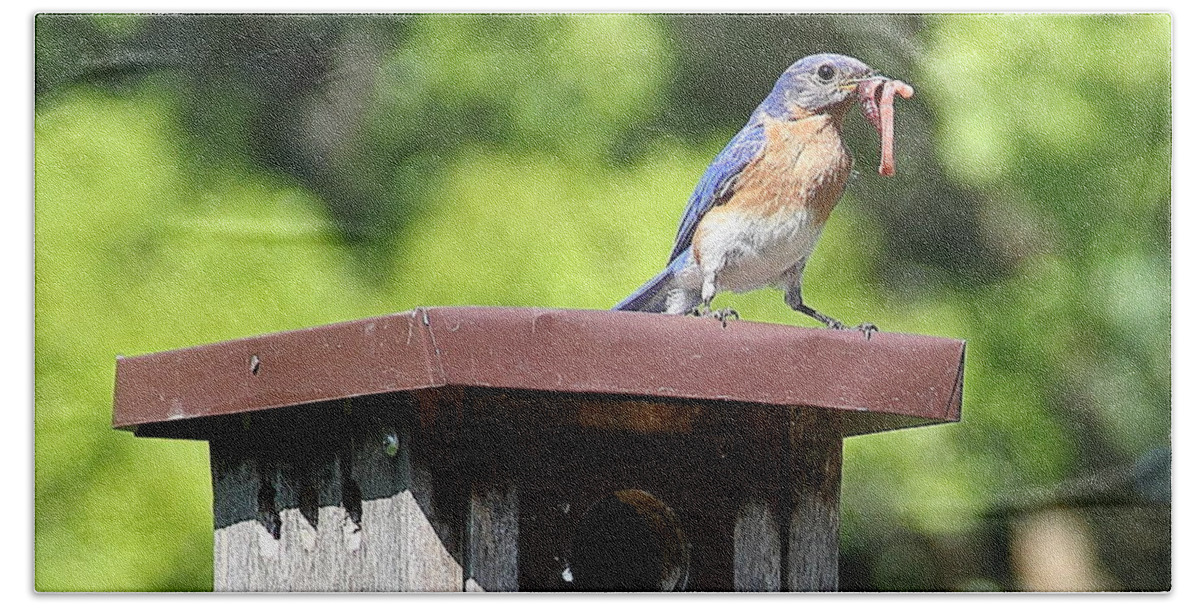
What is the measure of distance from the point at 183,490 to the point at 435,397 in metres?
0.77

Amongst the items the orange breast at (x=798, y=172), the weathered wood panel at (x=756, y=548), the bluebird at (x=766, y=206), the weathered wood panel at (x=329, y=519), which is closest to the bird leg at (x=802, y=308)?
the bluebird at (x=766, y=206)

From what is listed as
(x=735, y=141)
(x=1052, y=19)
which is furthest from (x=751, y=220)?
(x=1052, y=19)

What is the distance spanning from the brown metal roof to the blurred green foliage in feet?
1.73

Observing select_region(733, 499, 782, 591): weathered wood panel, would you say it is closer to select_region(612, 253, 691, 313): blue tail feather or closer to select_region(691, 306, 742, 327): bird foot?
select_region(691, 306, 742, 327): bird foot

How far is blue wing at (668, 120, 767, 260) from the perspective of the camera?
2.78 m

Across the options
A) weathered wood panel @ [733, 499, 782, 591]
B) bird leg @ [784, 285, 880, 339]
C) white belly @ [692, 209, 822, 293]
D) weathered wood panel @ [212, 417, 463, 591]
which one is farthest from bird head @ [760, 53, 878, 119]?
weathered wood panel @ [212, 417, 463, 591]

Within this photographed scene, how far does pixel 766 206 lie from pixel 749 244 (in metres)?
0.07

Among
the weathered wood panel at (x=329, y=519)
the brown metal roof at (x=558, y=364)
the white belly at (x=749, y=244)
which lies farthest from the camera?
the white belly at (x=749, y=244)

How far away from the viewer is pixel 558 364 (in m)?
2.09

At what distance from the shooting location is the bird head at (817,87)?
9.29 feet

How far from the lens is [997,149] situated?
2996 millimetres

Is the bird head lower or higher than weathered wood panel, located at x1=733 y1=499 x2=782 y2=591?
higher

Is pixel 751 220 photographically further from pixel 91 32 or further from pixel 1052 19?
pixel 91 32

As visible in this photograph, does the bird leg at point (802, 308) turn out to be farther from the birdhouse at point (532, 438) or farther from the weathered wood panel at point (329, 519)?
the weathered wood panel at point (329, 519)
